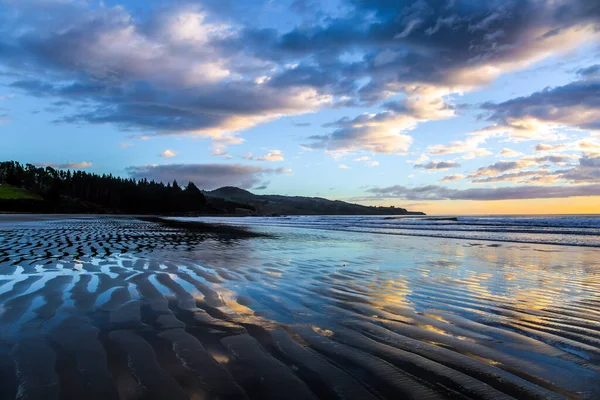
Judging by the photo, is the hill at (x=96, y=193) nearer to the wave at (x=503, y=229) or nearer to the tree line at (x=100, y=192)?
the tree line at (x=100, y=192)

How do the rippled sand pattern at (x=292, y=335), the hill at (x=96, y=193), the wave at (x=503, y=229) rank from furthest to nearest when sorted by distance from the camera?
the hill at (x=96, y=193) < the wave at (x=503, y=229) < the rippled sand pattern at (x=292, y=335)

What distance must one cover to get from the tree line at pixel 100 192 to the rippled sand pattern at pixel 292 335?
437ft

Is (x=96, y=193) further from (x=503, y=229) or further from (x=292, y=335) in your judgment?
(x=292, y=335)

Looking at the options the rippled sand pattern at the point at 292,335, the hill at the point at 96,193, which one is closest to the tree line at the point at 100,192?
the hill at the point at 96,193

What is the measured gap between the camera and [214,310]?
5.75 metres

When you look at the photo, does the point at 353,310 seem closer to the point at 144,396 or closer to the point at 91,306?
the point at 144,396

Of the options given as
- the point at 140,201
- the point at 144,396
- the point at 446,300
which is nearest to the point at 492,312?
the point at 446,300

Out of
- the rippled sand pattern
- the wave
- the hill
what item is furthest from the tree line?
the rippled sand pattern

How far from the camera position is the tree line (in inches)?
5295

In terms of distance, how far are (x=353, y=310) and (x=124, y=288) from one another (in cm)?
441

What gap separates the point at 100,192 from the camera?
5689 inches

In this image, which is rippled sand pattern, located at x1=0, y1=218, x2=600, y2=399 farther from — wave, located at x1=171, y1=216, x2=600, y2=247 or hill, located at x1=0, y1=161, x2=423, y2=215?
hill, located at x1=0, y1=161, x2=423, y2=215

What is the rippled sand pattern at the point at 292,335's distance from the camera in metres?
3.12

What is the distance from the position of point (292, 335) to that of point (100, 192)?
15946cm
